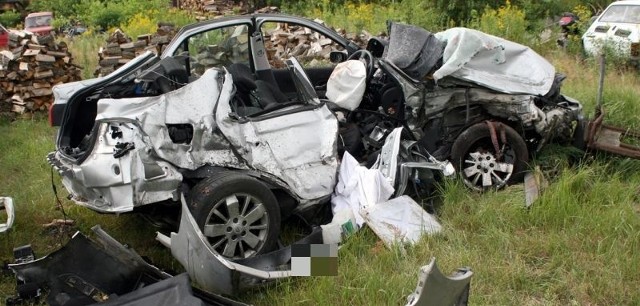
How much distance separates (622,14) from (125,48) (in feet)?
32.7

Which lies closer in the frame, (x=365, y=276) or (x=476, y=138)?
(x=365, y=276)

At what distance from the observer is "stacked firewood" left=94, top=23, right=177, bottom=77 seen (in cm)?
1035

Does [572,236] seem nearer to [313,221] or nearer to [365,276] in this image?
[365,276]

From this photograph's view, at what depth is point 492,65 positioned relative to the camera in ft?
19.2

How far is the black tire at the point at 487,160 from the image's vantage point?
5.71 m

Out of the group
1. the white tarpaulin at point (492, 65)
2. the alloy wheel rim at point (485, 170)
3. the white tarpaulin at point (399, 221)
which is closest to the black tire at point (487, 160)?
the alloy wheel rim at point (485, 170)

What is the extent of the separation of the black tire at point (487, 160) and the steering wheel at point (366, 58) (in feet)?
3.53

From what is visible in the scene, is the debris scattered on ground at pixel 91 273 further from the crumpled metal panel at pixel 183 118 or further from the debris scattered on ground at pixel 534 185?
the debris scattered on ground at pixel 534 185

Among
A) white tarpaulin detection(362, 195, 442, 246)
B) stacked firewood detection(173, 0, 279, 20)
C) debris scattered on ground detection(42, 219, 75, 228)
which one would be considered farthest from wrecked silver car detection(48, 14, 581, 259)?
stacked firewood detection(173, 0, 279, 20)

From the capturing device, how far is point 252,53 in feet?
20.0

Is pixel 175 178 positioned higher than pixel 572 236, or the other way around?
pixel 175 178

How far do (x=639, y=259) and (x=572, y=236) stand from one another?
0.51 m

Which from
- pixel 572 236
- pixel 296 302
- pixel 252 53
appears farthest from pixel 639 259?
pixel 252 53

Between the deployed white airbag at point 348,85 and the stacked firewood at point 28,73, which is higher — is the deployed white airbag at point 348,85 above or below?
above
